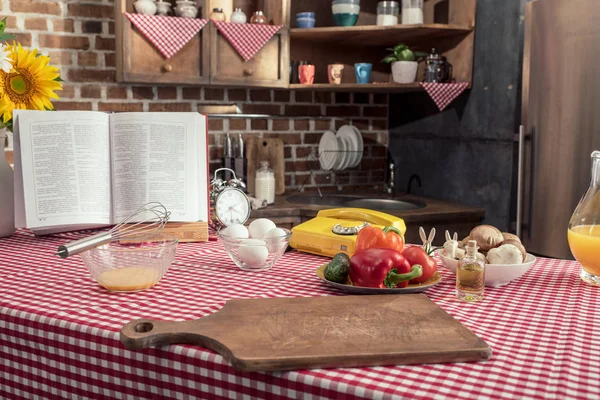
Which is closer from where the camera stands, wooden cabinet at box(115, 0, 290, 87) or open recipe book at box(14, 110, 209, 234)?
open recipe book at box(14, 110, 209, 234)

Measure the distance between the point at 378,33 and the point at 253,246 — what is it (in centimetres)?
207

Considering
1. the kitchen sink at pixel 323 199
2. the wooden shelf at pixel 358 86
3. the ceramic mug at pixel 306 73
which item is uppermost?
the ceramic mug at pixel 306 73

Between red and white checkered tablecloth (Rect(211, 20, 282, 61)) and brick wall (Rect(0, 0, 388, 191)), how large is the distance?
1.16ft

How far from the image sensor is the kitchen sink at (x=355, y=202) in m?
3.36

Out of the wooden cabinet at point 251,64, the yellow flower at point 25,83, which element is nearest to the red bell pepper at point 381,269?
the yellow flower at point 25,83

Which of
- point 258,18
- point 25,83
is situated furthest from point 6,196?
point 258,18

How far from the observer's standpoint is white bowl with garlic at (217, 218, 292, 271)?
1557mm

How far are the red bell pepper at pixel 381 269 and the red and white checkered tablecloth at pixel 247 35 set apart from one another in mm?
2034

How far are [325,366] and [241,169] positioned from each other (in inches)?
96.4

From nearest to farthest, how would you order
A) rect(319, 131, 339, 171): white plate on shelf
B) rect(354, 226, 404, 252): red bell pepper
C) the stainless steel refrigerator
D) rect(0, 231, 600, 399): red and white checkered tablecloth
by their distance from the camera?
rect(0, 231, 600, 399): red and white checkered tablecloth, rect(354, 226, 404, 252): red bell pepper, the stainless steel refrigerator, rect(319, 131, 339, 171): white plate on shelf

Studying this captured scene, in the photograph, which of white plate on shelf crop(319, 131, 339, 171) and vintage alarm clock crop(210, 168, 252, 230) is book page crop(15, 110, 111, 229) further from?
white plate on shelf crop(319, 131, 339, 171)

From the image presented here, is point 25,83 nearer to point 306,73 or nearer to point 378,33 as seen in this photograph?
point 306,73

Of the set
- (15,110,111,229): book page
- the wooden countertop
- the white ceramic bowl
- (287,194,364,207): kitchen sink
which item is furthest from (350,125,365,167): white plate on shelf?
the white ceramic bowl

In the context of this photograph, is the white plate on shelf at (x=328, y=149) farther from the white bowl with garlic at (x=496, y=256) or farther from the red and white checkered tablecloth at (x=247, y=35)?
the white bowl with garlic at (x=496, y=256)
